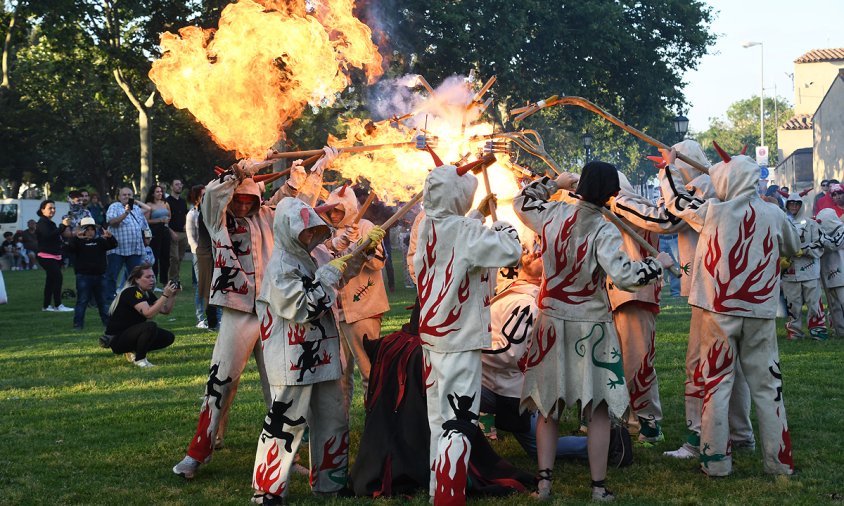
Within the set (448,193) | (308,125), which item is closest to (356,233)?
(448,193)

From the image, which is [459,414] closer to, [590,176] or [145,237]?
[590,176]

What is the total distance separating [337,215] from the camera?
321 inches

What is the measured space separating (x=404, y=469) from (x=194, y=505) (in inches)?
55.7

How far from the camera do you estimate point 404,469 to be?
645 cm

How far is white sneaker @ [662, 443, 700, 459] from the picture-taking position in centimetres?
731

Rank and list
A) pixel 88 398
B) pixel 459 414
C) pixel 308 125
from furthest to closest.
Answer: pixel 308 125
pixel 88 398
pixel 459 414

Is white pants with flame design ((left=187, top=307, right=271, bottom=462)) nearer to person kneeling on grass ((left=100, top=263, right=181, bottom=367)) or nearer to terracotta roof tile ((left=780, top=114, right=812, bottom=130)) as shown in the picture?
person kneeling on grass ((left=100, top=263, right=181, bottom=367))

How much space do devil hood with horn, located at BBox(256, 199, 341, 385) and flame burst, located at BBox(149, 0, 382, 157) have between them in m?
2.18

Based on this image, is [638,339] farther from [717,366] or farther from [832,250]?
[832,250]

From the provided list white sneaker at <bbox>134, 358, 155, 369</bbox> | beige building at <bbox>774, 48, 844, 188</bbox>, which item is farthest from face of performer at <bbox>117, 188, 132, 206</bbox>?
beige building at <bbox>774, 48, 844, 188</bbox>

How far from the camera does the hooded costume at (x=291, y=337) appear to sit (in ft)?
20.1

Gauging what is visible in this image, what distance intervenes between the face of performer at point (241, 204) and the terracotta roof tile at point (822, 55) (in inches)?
2692

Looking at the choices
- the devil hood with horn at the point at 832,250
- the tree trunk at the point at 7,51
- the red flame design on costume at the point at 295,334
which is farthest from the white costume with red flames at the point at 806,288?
the tree trunk at the point at 7,51

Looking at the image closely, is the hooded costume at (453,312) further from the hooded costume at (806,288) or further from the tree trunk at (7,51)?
the tree trunk at (7,51)
